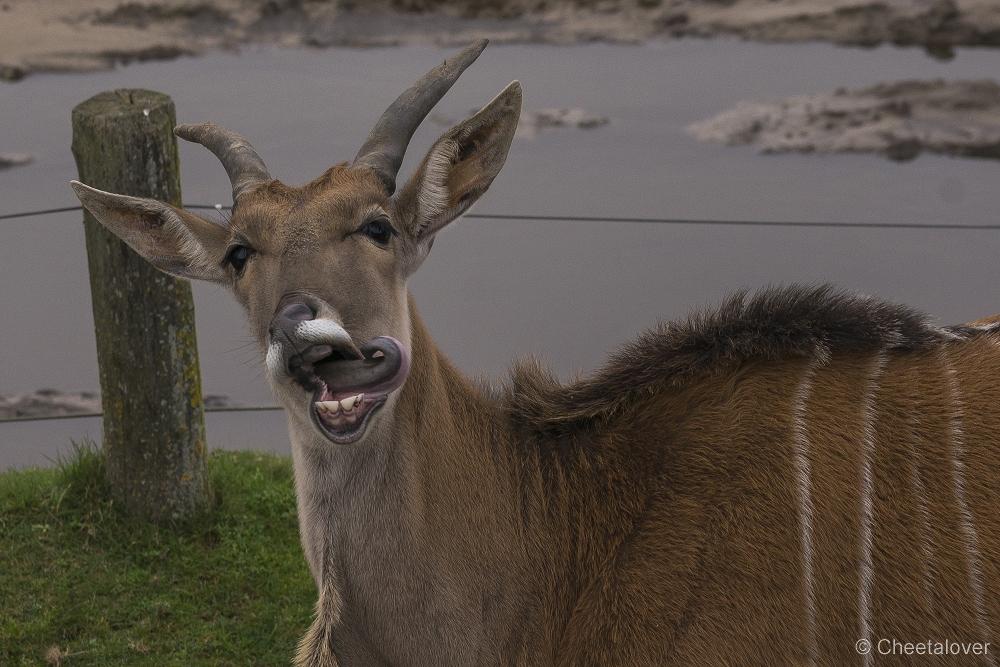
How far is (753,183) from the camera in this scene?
7.48 metres

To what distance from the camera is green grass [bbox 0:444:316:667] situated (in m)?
3.85

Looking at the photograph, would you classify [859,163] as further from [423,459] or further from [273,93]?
[423,459]

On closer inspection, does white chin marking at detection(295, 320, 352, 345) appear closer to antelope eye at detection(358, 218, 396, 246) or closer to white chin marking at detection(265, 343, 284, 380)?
white chin marking at detection(265, 343, 284, 380)

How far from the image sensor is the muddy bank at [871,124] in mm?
8094

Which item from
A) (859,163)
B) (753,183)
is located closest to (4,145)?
(753,183)

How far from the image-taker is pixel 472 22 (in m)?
9.76

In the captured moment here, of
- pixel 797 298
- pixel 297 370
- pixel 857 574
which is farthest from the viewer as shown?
pixel 797 298

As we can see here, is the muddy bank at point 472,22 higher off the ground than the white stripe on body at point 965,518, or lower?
higher

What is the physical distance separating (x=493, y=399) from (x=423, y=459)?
34 cm

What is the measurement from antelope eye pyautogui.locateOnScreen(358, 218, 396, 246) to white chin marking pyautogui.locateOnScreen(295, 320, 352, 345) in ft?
1.24

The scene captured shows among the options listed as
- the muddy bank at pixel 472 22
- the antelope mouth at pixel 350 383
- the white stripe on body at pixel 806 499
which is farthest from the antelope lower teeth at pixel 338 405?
the muddy bank at pixel 472 22

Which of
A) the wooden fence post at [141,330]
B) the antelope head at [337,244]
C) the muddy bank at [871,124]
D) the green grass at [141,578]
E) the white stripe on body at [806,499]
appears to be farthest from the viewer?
the muddy bank at [871,124]

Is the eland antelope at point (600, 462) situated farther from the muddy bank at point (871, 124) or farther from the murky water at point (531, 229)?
the muddy bank at point (871, 124)

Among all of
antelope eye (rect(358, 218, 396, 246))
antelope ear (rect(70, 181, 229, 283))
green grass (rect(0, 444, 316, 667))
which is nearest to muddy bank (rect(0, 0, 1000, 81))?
green grass (rect(0, 444, 316, 667))
